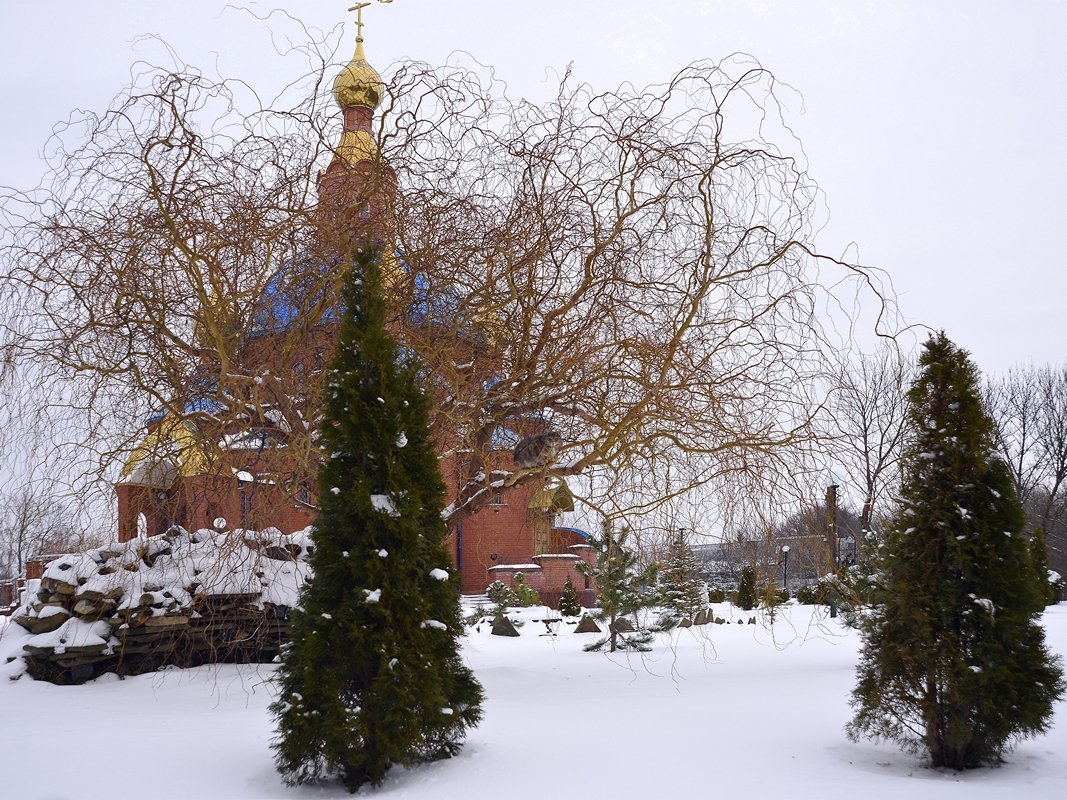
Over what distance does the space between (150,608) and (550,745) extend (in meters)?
5.00

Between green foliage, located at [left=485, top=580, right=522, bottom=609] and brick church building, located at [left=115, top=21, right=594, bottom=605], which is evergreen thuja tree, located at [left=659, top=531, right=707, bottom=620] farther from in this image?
green foliage, located at [left=485, top=580, right=522, bottom=609]

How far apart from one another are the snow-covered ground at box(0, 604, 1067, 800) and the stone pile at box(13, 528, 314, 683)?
282mm

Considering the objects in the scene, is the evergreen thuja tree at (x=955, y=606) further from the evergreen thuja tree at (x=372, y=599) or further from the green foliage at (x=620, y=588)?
the green foliage at (x=620, y=588)

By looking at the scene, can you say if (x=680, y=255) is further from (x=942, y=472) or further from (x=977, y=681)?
(x=977, y=681)

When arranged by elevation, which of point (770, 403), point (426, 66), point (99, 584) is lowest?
point (99, 584)

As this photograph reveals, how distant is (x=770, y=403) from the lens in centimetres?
765

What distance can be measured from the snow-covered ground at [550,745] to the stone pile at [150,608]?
0.92 ft

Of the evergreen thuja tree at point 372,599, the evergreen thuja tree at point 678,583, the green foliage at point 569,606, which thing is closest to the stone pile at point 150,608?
the evergreen thuja tree at point 372,599

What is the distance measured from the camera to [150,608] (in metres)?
8.42

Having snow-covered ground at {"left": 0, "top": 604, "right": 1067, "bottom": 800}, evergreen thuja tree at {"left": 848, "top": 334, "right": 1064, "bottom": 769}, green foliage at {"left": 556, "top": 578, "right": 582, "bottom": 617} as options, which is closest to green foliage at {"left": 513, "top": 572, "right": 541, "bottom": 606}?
green foliage at {"left": 556, "top": 578, "right": 582, "bottom": 617}

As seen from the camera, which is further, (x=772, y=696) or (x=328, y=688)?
(x=772, y=696)

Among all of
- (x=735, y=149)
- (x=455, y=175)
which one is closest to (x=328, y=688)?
(x=455, y=175)

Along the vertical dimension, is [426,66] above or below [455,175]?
above

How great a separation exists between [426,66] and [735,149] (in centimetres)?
286
